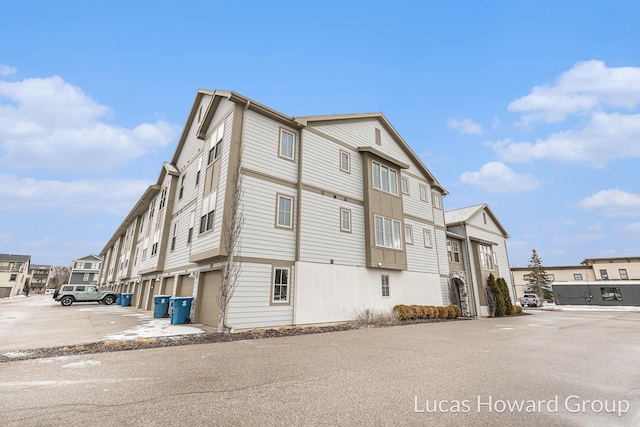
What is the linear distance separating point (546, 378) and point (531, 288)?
55246mm

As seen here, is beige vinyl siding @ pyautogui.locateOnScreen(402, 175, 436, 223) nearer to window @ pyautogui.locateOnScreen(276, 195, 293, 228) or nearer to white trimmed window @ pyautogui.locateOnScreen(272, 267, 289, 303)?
window @ pyautogui.locateOnScreen(276, 195, 293, 228)

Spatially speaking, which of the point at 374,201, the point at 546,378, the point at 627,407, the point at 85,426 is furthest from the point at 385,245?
the point at 85,426

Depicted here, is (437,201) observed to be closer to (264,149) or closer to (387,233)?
(387,233)

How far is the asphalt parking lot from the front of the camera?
11.6 ft

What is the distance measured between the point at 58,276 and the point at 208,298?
127 m

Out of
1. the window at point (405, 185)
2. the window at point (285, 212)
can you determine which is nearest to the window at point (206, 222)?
the window at point (285, 212)

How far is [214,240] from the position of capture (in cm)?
1199

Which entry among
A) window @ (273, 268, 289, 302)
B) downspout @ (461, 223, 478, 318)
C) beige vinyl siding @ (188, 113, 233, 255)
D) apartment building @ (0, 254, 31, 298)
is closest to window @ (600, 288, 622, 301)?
downspout @ (461, 223, 478, 318)

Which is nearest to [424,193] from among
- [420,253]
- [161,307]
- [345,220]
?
[420,253]

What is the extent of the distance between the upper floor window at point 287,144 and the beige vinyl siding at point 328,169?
62cm

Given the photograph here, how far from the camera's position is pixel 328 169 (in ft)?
50.5

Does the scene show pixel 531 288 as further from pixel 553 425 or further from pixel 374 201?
pixel 553 425

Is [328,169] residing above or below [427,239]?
above

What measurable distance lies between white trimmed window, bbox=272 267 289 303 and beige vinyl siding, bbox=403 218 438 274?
8870mm
